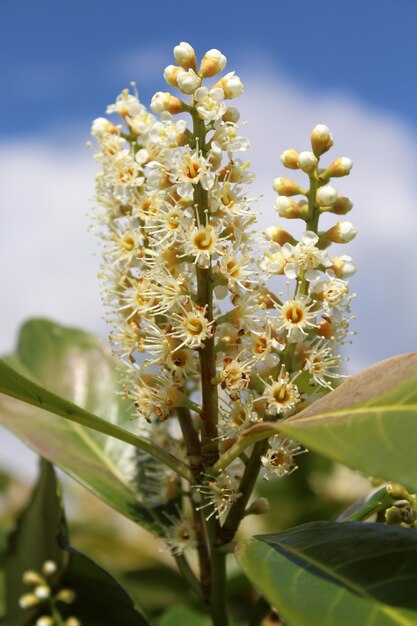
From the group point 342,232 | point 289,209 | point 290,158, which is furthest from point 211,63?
point 342,232

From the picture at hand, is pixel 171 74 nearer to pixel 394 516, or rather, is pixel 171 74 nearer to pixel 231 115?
pixel 231 115

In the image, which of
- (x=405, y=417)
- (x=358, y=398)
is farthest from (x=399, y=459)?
(x=358, y=398)

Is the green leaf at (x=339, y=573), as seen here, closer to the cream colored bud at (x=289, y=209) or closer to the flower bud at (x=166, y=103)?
the cream colored bud at (x=289, y=209)

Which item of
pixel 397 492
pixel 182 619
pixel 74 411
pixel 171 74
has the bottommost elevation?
pixel 182 619

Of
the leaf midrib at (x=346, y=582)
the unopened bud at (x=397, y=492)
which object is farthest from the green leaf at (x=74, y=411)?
the unopened bud at (x=397, y=492)

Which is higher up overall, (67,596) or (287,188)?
(287,188)

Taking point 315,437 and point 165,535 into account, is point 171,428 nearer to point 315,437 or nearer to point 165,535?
point 165,535

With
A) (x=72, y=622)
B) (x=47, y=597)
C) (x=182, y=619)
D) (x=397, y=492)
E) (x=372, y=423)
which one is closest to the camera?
(x=372, y=423)
